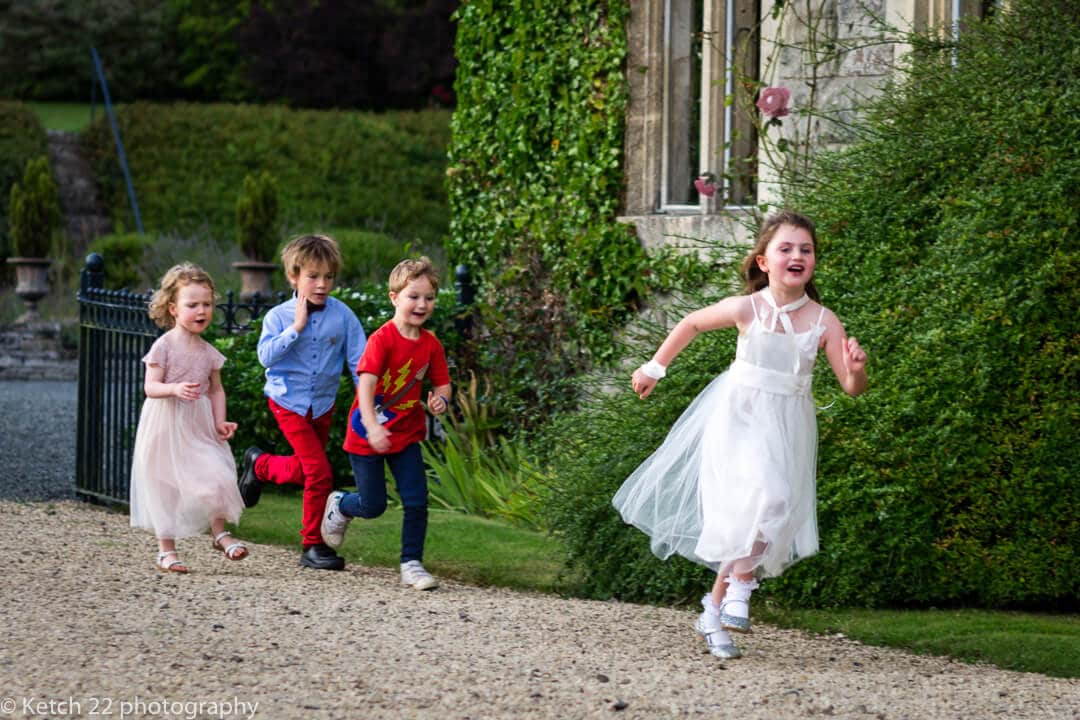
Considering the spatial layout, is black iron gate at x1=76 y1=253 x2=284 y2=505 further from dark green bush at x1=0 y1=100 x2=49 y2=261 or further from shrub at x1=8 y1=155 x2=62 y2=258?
dark green bush at x1=0 y1=100 x2=49 y2=261

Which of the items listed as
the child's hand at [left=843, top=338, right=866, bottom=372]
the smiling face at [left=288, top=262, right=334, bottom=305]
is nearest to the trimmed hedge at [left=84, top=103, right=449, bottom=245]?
the smiling face at [left=288, top=262, right=334, bottom=305]

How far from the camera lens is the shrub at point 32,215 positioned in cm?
1931

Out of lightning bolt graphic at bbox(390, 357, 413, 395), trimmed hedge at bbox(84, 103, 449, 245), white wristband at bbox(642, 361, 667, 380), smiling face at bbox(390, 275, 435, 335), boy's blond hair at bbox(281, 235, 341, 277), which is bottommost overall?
lightning bolt graphic at bbox(390, 357, 413, 395)

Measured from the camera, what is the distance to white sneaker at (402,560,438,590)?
241 inches

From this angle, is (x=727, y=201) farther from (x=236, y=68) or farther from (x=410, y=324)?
(x=236, y=68)

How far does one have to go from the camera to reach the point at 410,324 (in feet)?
20.5

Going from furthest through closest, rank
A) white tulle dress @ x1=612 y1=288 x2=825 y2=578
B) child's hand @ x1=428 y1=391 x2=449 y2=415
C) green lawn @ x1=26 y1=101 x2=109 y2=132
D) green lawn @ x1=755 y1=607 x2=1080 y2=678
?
green lawn @ x1=26 y1=101 x2=109 y2=132 → child's hand @ x1=428 y1=391 x2=449 y2=415 → green lawn @ x1=755 y1=607 x2=1080 y2=678 → white tulle dress @ x1=612 y1=288 x2=825 y2=578

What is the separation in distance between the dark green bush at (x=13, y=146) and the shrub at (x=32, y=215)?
2.52m

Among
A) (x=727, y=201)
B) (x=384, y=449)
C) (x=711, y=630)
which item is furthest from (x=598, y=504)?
(x=727, y=201)

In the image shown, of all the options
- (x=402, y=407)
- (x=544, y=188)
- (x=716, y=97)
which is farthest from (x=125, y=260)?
(x=402, y=407)

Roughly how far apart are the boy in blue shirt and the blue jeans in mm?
332

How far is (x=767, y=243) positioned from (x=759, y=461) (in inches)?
30.3

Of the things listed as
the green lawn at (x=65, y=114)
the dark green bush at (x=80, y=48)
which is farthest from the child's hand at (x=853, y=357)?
the dark green bush at (x=80, y=48)

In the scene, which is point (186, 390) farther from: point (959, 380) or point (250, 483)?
point (959, 380)
